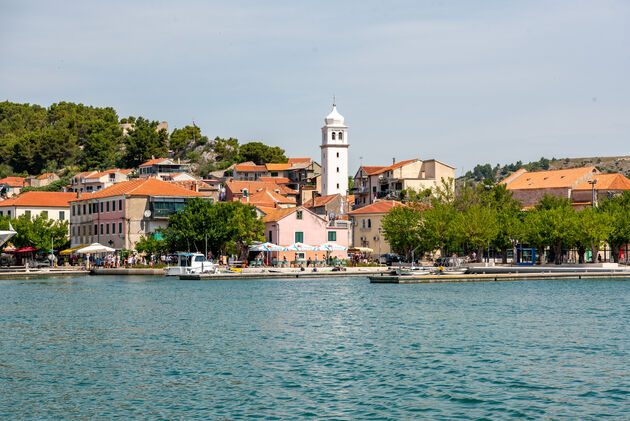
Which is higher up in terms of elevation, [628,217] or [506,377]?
[628,217]

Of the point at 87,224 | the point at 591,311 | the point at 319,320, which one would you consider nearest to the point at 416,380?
the point at 319,320

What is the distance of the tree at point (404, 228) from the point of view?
83.2 meters

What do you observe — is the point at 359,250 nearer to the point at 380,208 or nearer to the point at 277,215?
the point at 380,208

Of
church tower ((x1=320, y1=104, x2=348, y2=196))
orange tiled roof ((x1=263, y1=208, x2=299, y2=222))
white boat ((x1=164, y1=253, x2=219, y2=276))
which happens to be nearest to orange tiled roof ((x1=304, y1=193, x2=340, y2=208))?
church tower ((x1=320, y1=104, x2=348, y2=196))

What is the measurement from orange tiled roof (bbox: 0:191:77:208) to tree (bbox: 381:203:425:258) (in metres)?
48.9

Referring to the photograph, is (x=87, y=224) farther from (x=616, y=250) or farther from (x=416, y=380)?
(x=416, y=380)

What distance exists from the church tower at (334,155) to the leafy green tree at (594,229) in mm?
46830

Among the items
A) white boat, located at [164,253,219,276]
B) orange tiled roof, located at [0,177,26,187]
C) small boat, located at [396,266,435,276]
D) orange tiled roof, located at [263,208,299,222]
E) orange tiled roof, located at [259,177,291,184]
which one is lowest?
small boat, located at [396,266,435,276]

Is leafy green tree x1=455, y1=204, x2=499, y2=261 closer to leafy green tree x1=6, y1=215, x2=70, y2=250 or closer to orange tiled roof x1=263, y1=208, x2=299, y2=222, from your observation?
orange tiled roof x1=263, y1=208, x2=299, y2=222

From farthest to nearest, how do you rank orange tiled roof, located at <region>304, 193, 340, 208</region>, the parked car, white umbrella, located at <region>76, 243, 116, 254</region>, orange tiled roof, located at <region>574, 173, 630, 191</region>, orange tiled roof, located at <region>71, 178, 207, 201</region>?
orange tiled roof, located at <region>304, 193, 340, 208</region> → orange tiled roof, located at <region>574, 173, 630, 191</region> → the parked car → orange tiled roof, located at <region>71, 178, 207, 201</region> → white umbrella, located at <region>76, 243, 116, 254</region>

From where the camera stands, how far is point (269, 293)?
5475 cm

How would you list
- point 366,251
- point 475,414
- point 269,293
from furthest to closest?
point 366,251 → point 269,293 → point 475,414

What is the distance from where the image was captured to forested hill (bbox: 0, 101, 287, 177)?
159m

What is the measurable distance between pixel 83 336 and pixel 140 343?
3483 mm
